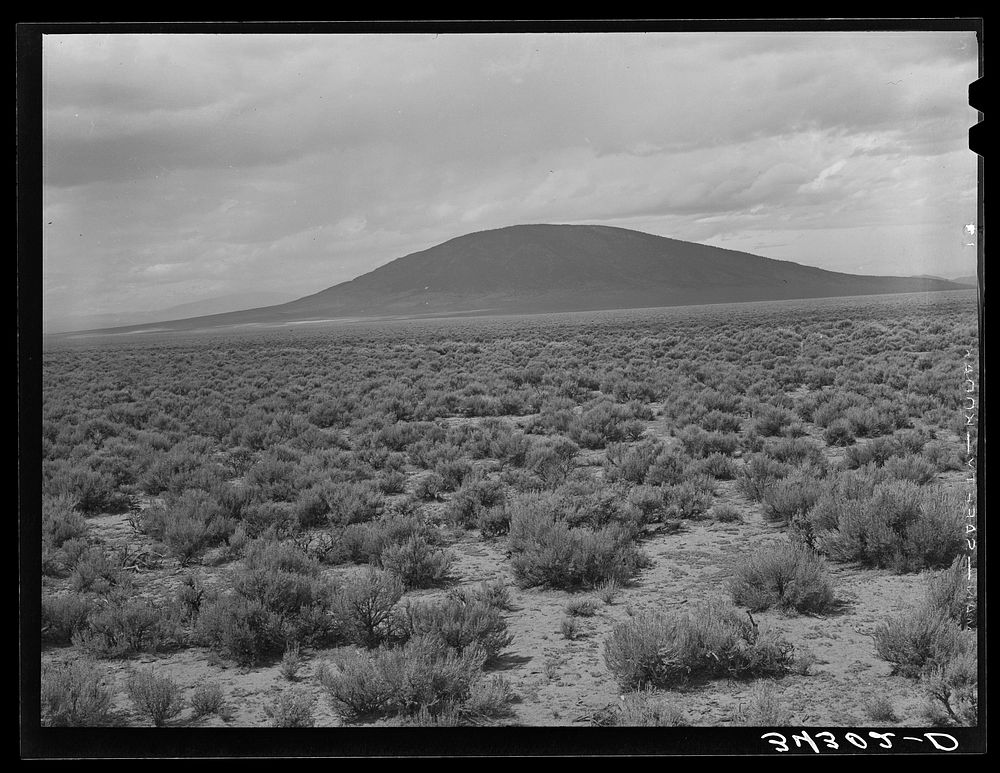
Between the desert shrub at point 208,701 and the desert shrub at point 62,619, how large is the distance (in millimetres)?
1081

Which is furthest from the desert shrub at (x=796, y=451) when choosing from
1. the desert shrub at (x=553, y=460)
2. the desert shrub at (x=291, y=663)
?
the desert shrub at (x=291, y=663)

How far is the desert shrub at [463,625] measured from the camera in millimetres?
5031

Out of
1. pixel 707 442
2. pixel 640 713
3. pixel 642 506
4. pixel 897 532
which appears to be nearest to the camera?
pixel 640 713

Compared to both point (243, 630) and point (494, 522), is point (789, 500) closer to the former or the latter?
point (494, 522)

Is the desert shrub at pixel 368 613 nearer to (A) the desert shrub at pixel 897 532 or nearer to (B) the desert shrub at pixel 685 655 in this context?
(B) the desert shrub at pixel 685 655

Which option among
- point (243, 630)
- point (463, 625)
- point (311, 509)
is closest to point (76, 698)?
point (243, 630)

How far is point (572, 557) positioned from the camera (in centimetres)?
564

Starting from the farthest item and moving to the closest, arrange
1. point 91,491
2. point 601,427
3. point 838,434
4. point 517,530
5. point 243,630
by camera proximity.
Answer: point 601,427 → point 838,434 → point 91,491 → point 517,530 → point 243,630

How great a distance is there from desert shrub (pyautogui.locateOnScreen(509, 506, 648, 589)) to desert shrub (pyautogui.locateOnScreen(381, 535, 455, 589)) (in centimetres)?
54

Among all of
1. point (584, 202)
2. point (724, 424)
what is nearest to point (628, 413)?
point (724, 424)

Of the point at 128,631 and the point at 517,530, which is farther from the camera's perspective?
the point at 517,530

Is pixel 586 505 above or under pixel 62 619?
above

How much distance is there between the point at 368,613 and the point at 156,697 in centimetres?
138
